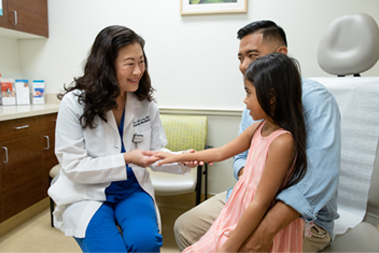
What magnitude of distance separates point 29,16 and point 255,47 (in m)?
2.32

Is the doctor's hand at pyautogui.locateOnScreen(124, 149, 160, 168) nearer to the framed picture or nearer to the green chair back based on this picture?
the green chair back

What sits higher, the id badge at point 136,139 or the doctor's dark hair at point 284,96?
the doctor's dark hair at point 284,96

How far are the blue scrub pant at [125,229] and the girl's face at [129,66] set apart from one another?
0.57m

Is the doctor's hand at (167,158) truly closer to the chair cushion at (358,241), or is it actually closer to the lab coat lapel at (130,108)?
the lab coat lapel at (130,108)

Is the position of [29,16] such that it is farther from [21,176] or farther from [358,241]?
[358,241]

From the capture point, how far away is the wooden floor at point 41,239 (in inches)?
77.4

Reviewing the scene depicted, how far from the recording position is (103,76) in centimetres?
132

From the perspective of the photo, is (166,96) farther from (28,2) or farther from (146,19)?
(28,2)

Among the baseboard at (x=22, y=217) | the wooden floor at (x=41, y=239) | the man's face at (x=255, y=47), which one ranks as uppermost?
the man's face at (x=255, y=47)

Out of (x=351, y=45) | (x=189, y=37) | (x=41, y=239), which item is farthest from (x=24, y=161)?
(x=351, y=45)

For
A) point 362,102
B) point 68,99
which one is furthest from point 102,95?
point 362,102

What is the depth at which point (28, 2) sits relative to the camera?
2527 mm

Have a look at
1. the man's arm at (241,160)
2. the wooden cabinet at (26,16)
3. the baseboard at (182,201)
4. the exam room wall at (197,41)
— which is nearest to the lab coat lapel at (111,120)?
the man's arm at (241,160)

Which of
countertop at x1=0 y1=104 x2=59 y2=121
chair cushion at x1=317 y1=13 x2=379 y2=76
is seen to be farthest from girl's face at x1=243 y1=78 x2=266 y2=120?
countertop at x1=0 y1=104 x2=59 y2=121
